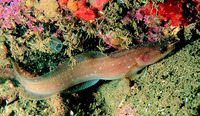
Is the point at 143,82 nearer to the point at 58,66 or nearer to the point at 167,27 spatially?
the point at 167,27

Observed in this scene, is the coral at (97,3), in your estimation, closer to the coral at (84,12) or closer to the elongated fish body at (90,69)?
the coral at (84,12)

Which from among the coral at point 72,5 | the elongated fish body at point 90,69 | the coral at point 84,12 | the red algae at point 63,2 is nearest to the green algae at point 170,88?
the elongated fish body at point 90,69

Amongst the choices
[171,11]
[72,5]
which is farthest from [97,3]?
[171,11]

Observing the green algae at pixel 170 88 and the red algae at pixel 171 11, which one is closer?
the green algae at pixel 170 88

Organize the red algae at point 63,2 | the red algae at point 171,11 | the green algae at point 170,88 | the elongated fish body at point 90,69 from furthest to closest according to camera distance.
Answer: the elongated fish body at point 90,69 < the red algae at point 171,11 < the red algae at point 63,2 < the green algae at point 170,88

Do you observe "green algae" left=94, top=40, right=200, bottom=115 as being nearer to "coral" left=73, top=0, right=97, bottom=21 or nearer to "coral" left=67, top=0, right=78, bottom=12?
"coral" left=73, top=0, right=97, bottom=21

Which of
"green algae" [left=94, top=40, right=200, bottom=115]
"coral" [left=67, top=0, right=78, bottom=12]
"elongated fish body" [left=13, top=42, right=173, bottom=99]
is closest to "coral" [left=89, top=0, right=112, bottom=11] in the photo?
"coral" [left=67, top=0, right=78, bottom=12]

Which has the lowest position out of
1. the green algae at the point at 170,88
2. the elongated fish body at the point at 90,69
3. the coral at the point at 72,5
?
the green algae at the point at 170,88

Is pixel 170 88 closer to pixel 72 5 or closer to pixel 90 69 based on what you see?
pixel 90 69
